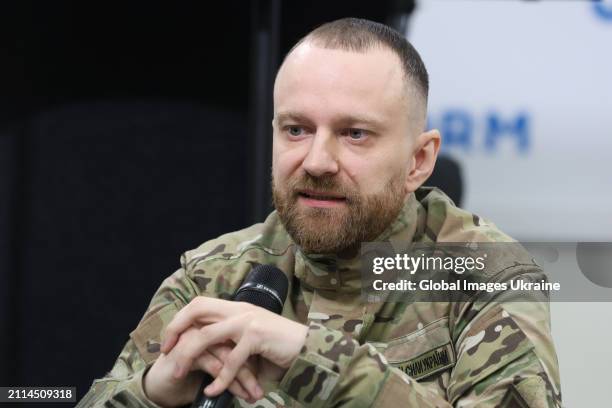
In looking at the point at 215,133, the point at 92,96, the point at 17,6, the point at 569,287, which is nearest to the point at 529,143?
the point at 569,287

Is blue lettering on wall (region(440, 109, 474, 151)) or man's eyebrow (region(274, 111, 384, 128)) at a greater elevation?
man's eyebrow (region(274, 111, 384, 128))

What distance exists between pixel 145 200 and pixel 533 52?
136 centimetres

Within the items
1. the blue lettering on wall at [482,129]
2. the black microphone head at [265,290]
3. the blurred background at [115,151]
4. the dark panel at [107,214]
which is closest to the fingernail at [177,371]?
the black microphone head at [265,290]

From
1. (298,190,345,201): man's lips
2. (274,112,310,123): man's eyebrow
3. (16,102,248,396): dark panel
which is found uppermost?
(274,112,310,123): man's eyebrow

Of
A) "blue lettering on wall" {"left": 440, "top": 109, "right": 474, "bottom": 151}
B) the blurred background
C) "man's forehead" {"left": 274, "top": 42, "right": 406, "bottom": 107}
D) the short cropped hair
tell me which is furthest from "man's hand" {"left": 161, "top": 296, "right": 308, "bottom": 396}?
the blurred background

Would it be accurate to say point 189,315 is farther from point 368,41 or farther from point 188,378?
point 368,41

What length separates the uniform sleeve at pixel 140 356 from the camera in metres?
1.26

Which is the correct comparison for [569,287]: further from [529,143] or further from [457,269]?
[457,269]

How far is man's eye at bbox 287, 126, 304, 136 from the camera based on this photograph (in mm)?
1368

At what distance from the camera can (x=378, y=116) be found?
4.46 feet

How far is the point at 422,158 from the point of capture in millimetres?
1515

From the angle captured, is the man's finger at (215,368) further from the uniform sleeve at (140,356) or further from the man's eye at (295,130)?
the man's eye at (295,130)

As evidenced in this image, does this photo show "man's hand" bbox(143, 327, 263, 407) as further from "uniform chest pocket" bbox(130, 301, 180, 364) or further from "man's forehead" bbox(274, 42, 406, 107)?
"man's forehead" bbox(274, 42, 406, 107)

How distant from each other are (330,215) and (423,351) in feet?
0.87
